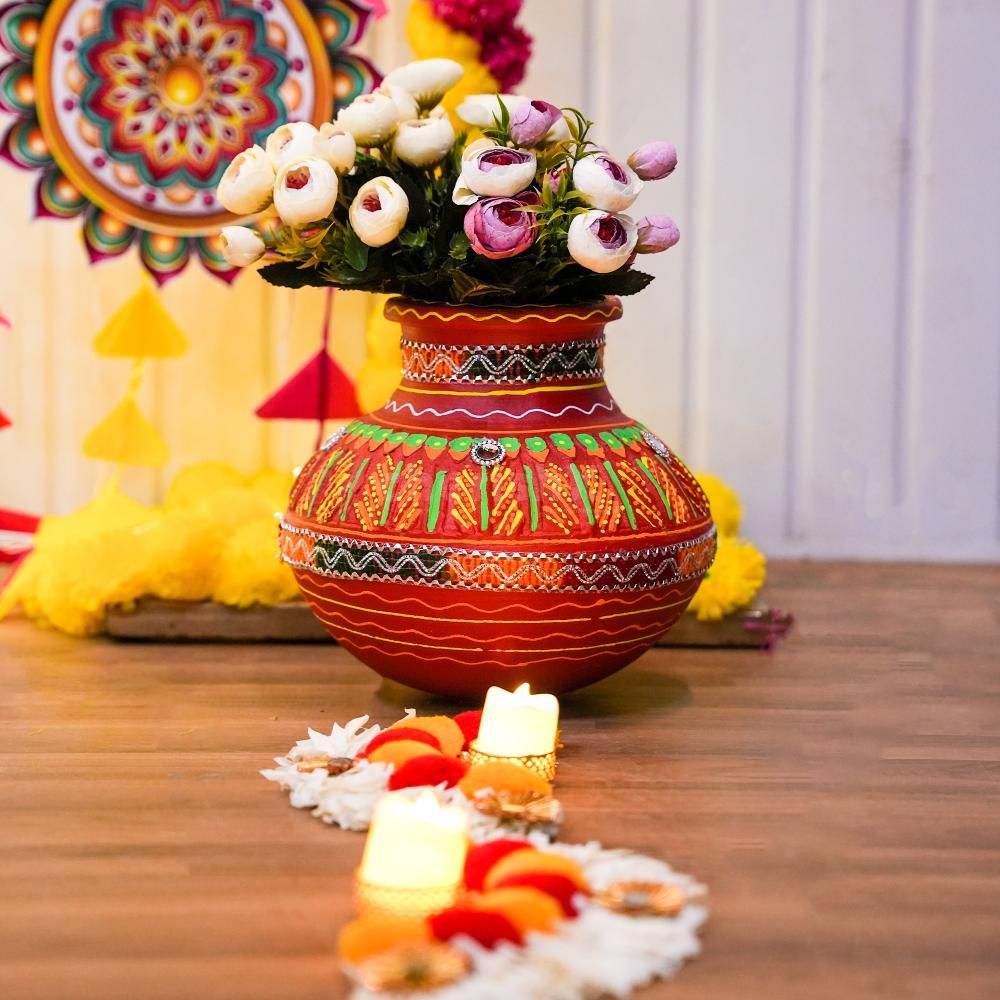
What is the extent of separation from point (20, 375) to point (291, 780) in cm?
136

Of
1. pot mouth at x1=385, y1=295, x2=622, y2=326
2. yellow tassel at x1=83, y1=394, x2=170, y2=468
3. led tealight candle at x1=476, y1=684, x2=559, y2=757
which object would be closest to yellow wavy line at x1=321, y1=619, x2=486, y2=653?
led tealight candle at x1=476, y1=684, x2=559, y2=757

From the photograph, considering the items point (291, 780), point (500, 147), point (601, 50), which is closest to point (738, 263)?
point (601, 50)

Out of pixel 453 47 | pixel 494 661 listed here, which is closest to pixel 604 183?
pixel 494 661

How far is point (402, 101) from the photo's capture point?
1.78 m

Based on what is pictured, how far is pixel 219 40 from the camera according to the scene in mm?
2406

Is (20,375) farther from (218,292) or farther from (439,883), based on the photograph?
(439,883)

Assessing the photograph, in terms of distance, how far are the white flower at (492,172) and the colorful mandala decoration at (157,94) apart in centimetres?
76

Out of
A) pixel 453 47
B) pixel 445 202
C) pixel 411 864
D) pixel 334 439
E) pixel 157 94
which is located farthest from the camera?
pixel 157 94

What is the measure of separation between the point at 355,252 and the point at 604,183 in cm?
28

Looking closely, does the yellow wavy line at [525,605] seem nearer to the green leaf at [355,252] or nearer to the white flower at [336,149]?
the green leaf at [355,252]

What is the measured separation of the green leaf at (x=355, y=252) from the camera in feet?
5.68

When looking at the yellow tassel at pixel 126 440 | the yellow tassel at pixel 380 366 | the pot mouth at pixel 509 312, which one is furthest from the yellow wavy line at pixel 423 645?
the yellow tassel at pixel 126 440

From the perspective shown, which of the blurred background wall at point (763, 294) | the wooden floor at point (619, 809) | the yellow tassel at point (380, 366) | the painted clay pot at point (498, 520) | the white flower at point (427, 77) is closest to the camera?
the wooden floor at point (619, 809)

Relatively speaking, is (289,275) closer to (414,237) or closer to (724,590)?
(414,237)
